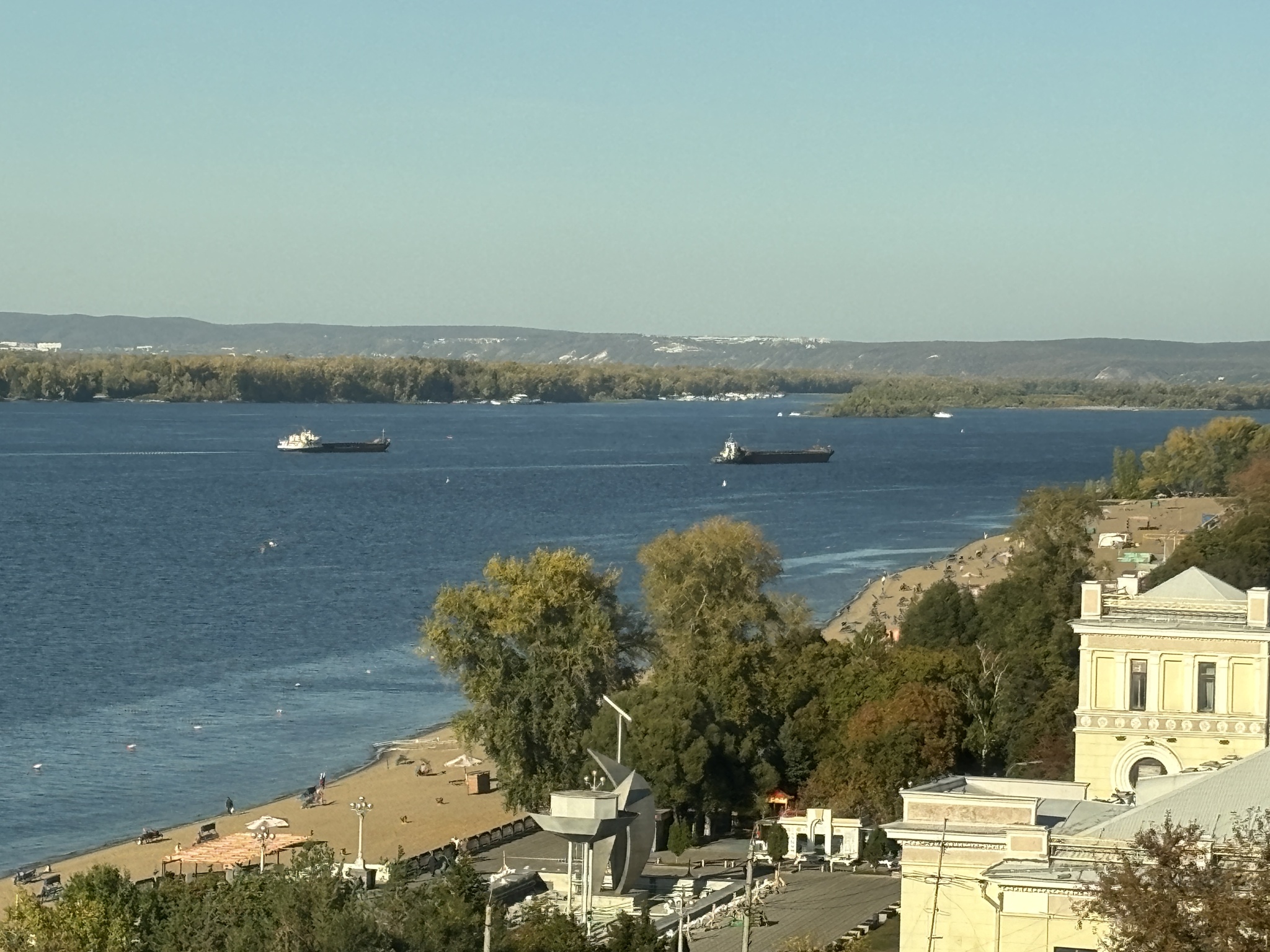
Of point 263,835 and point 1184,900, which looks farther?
point 263,835

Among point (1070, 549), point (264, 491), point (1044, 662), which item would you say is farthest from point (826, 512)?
point (1044, 662)

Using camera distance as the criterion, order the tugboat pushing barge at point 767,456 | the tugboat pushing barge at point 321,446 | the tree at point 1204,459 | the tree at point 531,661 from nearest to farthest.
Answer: the tree at point 531,661 < the tree at point 1204,459 < the tugboat pushing barge at point 767,456 < the tugboat pushing barge at point 321,446

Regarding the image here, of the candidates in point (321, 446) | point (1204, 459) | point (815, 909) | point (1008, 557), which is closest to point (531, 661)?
point (815, 909)

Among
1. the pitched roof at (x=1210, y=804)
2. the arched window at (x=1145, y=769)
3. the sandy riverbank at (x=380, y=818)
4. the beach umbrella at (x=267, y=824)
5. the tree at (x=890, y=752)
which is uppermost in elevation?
the pitched roof at (x=1210, y=804)

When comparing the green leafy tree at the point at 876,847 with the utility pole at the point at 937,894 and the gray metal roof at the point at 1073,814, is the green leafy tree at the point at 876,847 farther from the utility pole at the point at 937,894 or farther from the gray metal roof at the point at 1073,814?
the utility pole at the point at 937,894

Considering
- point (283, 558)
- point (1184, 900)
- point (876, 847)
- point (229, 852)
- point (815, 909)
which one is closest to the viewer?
point (1184, 900)

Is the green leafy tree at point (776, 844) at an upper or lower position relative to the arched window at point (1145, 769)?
lower

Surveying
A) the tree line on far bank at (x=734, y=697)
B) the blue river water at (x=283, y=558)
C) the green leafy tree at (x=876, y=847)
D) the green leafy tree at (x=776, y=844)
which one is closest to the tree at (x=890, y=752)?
the tree line on far bank at (x=734, y=697)

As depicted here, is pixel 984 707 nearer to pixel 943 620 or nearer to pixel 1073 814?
pixel 943 620
